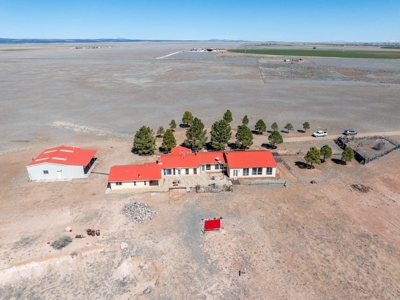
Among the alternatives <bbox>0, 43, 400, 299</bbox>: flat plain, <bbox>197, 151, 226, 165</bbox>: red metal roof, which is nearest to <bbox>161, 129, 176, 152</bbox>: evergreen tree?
<bbox>0, 43, 400, 299</bbox>: flat plain

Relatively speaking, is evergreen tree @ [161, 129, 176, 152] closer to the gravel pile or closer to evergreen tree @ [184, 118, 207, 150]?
evergreen tree @ [184, 118, 207, 150]

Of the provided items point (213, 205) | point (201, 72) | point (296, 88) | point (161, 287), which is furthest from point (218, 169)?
point (201, 72)

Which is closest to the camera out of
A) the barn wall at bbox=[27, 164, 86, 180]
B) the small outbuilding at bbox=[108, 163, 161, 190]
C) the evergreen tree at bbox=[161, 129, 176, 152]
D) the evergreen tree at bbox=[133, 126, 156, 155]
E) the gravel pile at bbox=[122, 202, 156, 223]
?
the gravel pile at bbox=[122, 202, 156, 223]

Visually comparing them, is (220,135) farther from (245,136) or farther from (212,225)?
(212,225)

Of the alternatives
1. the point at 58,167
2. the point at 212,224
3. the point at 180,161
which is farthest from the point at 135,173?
the point at 212,224

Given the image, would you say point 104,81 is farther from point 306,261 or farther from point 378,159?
point 306,261

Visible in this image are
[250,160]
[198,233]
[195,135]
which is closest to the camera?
[198,233]
